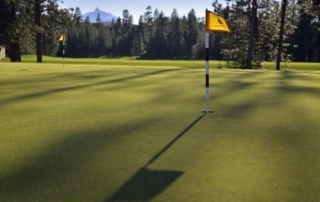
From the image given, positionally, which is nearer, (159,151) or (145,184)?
(145,184)

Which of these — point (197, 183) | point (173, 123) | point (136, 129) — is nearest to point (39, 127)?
point (136, 129)

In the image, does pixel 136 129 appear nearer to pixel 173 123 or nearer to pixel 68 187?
pixel 173 123

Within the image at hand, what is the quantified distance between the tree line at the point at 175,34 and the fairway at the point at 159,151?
24.3m

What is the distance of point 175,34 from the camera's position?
5064 inches

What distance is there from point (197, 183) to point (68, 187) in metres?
1.24

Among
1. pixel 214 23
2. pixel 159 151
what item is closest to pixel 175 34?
pixel 214 23

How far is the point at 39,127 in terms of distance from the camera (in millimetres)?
5992

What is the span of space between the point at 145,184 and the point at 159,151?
958 millimetres

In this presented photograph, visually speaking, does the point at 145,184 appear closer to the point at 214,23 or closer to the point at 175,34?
the point at 214,23

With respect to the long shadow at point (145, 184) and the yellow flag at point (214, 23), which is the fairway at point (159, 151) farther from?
the yellow flag at point (214, 23)

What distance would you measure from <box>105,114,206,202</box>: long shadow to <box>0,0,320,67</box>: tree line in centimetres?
2707

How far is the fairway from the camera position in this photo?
12.0 ft

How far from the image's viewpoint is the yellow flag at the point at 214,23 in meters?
7.07

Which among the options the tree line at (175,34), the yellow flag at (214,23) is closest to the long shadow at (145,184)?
the yellow flag at (214,23)
